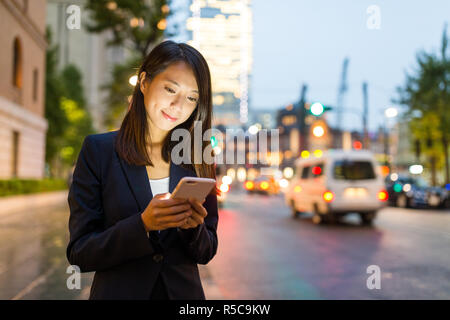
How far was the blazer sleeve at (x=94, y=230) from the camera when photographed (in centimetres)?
149

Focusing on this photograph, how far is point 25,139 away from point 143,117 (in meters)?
25.4

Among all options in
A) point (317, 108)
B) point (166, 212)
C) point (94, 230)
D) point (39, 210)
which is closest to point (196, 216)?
point (166, 212)

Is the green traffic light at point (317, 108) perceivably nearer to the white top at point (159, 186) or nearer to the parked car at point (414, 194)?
the parked car at point (414, 194)

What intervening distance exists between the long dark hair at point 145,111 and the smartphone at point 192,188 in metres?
0.32

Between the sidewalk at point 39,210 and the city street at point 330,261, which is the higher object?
the sidewalk at point 39,210

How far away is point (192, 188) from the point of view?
1.37 meters

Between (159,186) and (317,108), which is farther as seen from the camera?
(317,108)

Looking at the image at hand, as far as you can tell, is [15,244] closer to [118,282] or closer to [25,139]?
[118,282]

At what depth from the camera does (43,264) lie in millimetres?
7191

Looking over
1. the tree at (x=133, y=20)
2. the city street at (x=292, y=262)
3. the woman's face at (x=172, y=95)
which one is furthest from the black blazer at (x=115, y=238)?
the tree at (x=133, y=20)

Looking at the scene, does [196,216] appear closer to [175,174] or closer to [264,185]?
[175,174]

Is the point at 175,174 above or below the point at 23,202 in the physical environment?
above

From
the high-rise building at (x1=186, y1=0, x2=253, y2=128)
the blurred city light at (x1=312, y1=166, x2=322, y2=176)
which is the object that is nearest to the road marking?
the blurred city light at (x1=312, y1=166, x2=322, y2=176)

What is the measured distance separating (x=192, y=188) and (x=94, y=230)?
453 mm
